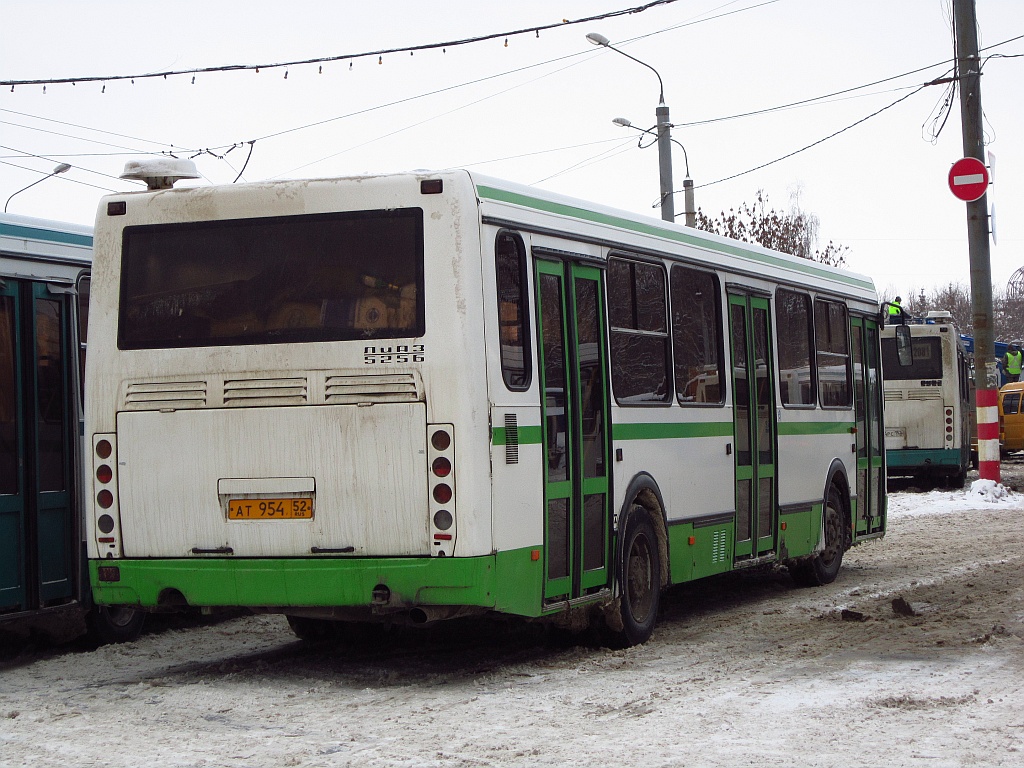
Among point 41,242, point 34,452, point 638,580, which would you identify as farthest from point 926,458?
point 34,452

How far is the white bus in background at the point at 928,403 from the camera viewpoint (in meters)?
26.7

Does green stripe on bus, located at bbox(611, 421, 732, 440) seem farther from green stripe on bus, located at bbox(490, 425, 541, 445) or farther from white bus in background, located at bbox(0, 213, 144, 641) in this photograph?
white bus in background, located at bbox(0, 213, 144, 641)

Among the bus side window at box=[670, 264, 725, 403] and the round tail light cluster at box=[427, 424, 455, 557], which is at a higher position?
the bus side window at box=[670, 264, 725, 403]

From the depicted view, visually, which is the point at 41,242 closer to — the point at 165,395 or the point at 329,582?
the point at 165,395

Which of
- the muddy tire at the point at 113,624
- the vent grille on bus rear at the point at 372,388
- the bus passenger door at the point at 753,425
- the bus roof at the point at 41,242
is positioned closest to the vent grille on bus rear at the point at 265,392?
the vent grille on bus rear at the point at 372,388

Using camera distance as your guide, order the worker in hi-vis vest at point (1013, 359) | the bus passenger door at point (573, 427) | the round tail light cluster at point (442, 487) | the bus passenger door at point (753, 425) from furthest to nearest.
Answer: the worker in hi-vis vest at point (1013, 359)
the bus passenger door at point (753, 425)
the bus passenger door at point (573, 427)
the round tail light cluster at point (442, 487)

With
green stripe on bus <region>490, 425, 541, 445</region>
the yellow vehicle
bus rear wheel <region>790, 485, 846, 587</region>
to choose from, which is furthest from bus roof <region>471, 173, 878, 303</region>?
the yellow vehicle

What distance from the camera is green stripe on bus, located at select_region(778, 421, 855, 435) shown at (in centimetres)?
1278

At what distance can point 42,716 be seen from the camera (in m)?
7.42

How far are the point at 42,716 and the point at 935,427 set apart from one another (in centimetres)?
2178

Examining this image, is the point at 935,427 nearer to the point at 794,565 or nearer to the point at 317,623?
the point at 794,565

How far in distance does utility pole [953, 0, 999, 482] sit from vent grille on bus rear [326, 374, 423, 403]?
17047 mm

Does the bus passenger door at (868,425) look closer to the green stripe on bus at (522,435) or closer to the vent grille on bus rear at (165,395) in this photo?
the green stripe on bus at (522,435)

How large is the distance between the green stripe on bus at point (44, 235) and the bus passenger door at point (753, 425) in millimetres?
4861
